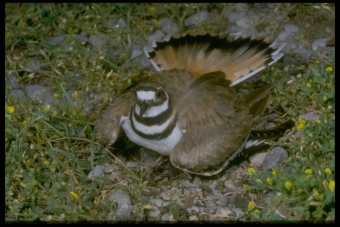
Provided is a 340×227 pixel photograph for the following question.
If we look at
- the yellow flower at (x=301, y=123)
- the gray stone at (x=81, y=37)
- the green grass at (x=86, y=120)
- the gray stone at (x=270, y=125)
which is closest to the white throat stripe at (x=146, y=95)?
the green grass at (x=86, y=120)

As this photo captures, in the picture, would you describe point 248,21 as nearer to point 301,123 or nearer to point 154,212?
point 301,123

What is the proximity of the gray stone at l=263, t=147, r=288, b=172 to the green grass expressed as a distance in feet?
0.32

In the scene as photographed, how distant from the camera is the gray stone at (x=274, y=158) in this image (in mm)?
4871

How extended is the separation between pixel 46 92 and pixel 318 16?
302 cm

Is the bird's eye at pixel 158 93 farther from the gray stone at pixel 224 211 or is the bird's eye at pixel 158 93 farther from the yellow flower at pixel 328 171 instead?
the yellow flower at pixel 328 171

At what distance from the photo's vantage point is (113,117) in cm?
509

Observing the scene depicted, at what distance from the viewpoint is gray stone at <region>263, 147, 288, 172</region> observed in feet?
16.0

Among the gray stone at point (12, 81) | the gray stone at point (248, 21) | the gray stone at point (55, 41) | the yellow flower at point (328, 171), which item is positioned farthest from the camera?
the gray stone at point (248, 21)

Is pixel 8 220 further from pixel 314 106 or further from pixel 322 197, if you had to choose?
pixel 314 106

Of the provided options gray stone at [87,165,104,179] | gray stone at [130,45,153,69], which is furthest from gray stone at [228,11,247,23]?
gray stone at [87,165,104,179]

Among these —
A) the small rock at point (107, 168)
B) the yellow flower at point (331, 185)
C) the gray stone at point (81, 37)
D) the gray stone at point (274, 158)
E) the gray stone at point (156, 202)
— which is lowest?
the gray stone at point (156, 202)

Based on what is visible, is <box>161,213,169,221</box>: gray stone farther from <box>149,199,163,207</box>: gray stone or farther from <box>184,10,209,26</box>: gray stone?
<box>184,10,209,26</box>: gray stone

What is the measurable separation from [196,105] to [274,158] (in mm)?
788

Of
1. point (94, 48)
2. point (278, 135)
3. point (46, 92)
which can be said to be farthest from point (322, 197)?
point (94, 48)
